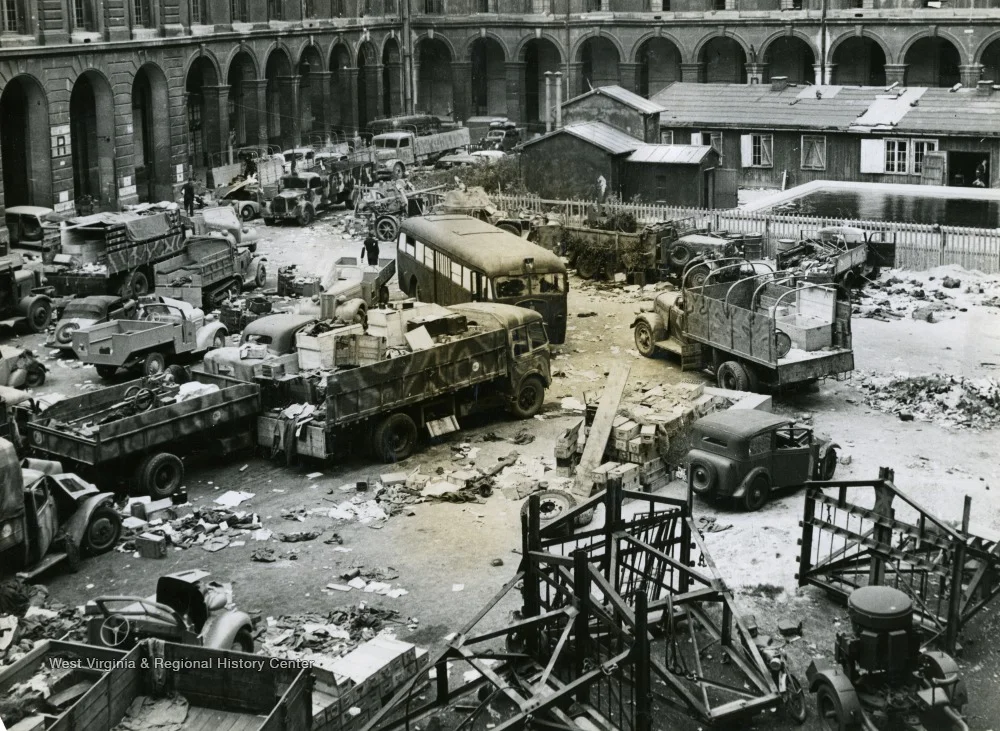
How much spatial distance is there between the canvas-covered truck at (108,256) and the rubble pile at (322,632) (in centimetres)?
1638

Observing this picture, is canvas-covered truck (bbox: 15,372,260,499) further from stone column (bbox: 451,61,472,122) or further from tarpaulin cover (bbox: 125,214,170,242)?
stone column (bbox: 451,61,472,122)

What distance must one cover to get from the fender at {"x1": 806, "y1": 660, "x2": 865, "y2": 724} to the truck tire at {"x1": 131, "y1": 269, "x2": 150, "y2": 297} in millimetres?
21001

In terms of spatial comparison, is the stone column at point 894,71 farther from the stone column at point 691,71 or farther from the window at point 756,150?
the window at point 756,150

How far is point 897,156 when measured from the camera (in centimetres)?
3644

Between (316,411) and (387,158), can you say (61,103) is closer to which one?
(387,158)

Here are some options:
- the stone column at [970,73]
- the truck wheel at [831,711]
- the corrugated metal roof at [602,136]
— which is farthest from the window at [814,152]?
the truck wheel at [831,711]

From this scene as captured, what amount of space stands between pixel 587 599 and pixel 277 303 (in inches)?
740

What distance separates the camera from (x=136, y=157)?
42.7 metres

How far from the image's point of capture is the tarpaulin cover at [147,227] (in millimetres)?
28391

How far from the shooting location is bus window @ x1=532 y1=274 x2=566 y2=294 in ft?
77.0

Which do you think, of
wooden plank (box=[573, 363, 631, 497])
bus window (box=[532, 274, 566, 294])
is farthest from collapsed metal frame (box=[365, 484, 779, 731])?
bus window (box=[532, 274, 566, 294])

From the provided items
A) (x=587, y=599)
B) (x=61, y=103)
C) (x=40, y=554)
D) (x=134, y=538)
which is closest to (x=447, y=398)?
(x=134, y=538)

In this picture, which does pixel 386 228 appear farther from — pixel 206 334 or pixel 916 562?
pixel 916 562

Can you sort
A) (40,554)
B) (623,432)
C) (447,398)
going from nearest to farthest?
(40,554) < (623,432) < (447,398)
